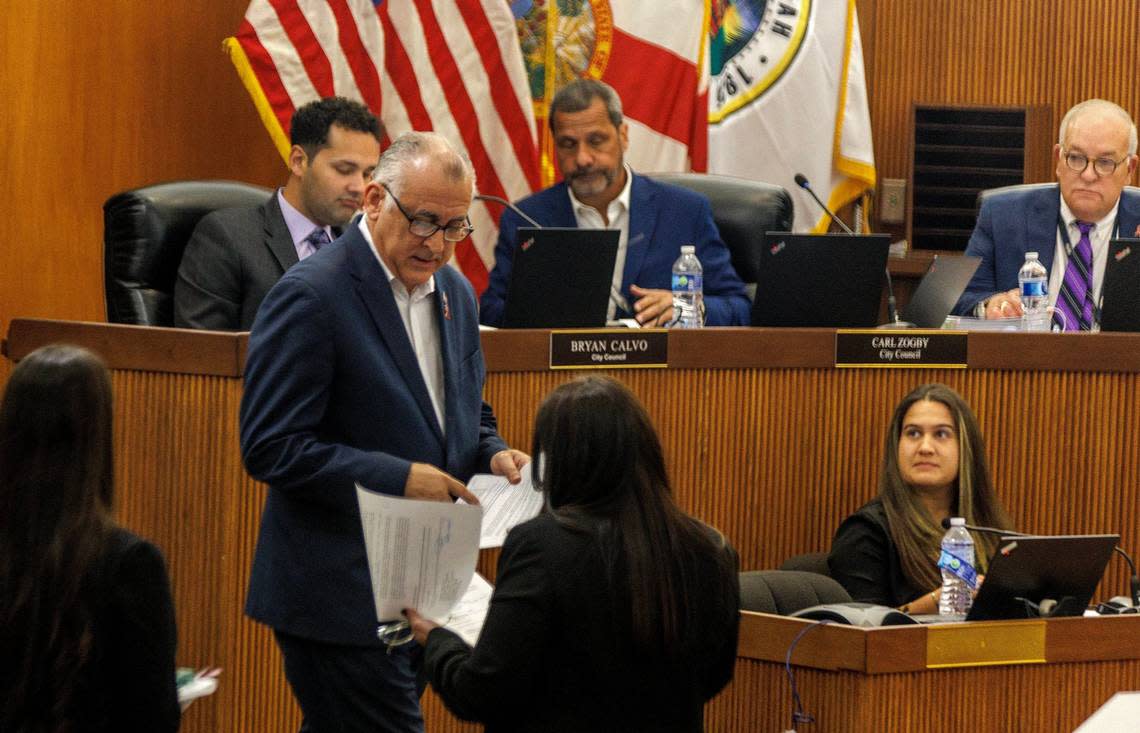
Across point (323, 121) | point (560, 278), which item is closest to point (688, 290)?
point (560, 278)

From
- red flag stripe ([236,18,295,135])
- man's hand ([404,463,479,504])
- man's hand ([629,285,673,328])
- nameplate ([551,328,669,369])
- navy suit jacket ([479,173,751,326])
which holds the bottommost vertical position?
man's hand ([404,463,479,504])

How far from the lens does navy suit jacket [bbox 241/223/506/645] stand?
2.43 metres

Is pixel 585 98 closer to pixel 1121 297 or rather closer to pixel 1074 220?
pixel 1074 220

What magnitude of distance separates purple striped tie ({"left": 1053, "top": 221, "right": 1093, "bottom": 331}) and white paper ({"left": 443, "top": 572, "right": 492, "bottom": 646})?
2.48 meters

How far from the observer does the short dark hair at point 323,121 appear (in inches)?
156

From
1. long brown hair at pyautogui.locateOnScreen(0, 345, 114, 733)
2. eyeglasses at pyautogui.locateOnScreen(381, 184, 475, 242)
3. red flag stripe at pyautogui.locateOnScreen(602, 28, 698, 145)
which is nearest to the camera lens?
long brown hair at pyautogui.locateOnScreen(0, 345, 114, 733)

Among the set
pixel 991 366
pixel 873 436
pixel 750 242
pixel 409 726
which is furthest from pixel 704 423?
pixel 409 726

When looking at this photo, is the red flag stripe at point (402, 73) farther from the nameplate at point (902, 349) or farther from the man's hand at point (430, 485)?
the man's hand at point (430, 485)

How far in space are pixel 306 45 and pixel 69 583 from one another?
3673 millimetres

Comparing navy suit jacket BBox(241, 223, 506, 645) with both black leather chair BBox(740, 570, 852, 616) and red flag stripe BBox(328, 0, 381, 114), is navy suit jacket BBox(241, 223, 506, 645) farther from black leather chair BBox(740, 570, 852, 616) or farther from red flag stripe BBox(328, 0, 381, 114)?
red flag stripe BBox(328, 0, 381, 114)

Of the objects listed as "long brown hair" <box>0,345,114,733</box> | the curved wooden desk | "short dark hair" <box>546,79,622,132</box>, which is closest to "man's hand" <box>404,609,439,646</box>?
"long brown hair" <box>0,345,114,733</box>

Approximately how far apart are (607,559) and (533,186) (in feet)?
12.4

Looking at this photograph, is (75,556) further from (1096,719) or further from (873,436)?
(873,436)

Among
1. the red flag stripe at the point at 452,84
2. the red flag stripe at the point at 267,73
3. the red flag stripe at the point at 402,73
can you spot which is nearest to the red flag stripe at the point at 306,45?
the red flag stripe at the point at 267,73
